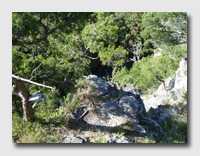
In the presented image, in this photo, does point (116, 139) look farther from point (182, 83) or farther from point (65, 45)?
point (65, 45)

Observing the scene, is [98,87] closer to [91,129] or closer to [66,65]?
[91,129]

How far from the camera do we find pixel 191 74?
2.74 m

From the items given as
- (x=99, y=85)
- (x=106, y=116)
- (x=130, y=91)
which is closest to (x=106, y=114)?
(x=106, y=116)

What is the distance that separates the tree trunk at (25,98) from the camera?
221cm

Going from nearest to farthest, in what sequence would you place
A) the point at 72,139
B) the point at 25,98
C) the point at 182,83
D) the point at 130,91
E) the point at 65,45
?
1. the point at 25,98
2. the point at 72,139
3. the point at 130,91
4. the point at 182,83
5. the point at 65,45

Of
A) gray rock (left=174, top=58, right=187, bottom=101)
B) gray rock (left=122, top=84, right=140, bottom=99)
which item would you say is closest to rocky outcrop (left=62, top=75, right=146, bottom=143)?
gray rock (left=122, top=84, right=140, bottom=99)

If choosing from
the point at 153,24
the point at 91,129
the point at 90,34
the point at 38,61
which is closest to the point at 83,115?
the point at 91,129

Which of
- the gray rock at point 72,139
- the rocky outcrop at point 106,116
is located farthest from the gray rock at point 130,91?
the gray rock at point 72,139

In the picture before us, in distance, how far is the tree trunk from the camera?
2.21 metres

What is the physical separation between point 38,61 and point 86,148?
2207 millimetres

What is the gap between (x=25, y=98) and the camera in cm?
233

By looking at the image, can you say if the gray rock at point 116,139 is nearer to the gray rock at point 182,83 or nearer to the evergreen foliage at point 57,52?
the evergreen foliage at point 57,52

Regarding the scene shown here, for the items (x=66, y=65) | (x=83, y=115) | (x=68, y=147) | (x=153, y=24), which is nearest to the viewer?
(x=68, y=147)

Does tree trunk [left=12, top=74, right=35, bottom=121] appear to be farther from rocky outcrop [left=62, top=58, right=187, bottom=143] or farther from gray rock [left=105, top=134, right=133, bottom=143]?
gray rock [left=105, top=134, right=133, bottom=143]
